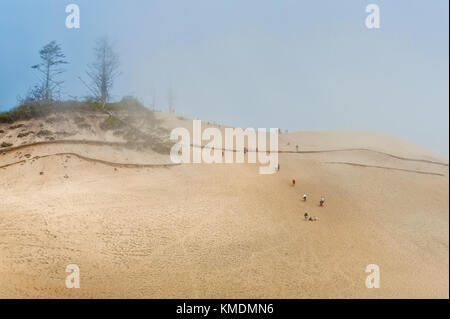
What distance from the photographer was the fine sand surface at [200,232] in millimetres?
6402

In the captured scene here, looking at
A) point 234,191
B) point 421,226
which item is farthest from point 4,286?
point 421,226

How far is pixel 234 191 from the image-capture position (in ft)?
39.1

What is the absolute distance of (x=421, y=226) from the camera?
8.94 meters

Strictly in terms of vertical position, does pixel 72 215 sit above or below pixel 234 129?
below

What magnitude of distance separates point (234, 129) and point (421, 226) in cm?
1809

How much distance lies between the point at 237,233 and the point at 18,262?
6172 mm

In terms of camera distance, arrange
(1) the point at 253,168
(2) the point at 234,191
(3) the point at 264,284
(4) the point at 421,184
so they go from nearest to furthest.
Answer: (3) the point at 264,284, (4) the point at 421,184, (2) the point at 234,191, (1) the point at 253,168

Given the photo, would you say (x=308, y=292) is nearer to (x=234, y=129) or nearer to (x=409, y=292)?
(x=409, y=292)

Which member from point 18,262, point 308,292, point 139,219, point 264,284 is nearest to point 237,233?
point 264,284

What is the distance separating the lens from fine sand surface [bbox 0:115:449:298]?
21.0ft

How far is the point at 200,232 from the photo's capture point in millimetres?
8547

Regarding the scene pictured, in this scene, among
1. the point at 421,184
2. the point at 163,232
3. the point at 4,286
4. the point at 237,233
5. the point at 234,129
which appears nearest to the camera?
the point at 4,286

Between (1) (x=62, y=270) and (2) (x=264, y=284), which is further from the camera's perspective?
(2) (x=264, y=284)

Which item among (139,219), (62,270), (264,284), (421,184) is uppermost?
(421,184)
